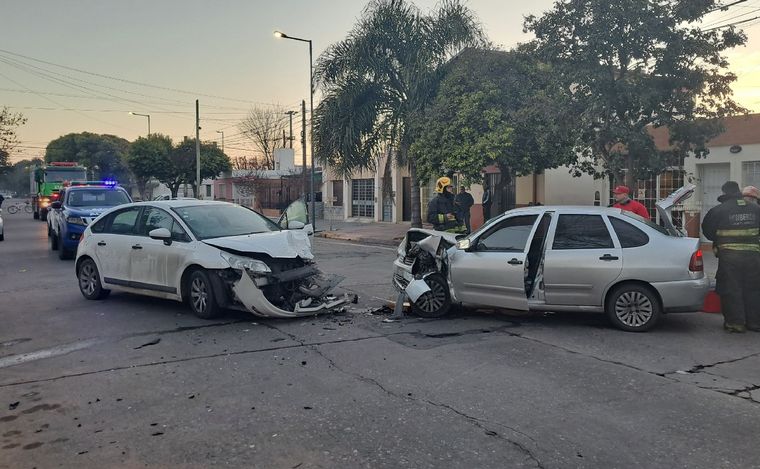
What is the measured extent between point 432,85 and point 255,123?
4502 centimetres

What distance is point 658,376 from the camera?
17.1 ft

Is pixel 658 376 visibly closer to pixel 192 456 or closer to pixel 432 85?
pixel 192 456

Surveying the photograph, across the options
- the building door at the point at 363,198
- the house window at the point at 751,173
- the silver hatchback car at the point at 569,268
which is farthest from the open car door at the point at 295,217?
the building door at the point at 363,198

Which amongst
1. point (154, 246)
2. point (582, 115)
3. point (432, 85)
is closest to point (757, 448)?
point (154, 246)

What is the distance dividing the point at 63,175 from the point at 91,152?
3413 centimetres

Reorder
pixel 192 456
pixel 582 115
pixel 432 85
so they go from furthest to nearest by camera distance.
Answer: pixel 432 85
pixel 582 115
pixel 192 456

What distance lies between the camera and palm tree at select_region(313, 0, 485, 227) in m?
19.0

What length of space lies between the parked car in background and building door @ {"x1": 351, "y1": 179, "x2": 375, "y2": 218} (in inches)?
662

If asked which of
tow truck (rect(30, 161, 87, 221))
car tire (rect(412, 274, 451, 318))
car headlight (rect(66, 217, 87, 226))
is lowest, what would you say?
car tire (rect(412, 274, 451, 318))

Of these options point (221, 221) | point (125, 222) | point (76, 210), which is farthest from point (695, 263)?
point (76, 210)

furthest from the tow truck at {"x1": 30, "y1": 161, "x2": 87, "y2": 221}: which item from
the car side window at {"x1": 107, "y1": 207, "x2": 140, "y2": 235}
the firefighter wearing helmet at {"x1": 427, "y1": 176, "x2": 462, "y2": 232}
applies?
the firefighter wearing helmet at {"x1": 427, "y1": 176, "x2": 462, "y2": 232}

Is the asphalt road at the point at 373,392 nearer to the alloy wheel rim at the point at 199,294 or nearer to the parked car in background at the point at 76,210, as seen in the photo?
the alloy wheel rim at the point at 199,294

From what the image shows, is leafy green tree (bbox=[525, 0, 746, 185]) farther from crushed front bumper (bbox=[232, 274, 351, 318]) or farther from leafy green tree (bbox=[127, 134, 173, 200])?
leafy green tree (bbox=[127, 134, 173, 200])

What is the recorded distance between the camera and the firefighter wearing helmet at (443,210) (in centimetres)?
964
